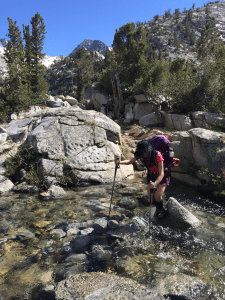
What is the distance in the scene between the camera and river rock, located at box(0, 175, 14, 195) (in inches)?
285

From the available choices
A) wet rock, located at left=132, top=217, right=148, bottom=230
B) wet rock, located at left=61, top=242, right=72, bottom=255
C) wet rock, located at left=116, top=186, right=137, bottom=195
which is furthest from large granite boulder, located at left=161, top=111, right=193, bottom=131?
wet rock, located at left=61, top=242, right=72, bottom=255

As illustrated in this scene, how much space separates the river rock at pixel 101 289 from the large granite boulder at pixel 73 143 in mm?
4907

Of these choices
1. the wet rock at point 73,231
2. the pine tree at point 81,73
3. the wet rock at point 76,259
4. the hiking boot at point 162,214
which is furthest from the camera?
the pine tree at point 81,73

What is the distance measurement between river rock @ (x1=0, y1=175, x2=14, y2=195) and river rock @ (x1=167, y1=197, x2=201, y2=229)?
5.72 meters

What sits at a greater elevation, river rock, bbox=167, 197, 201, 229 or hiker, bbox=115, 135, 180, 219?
hiker, bbox=115, 135, 180, 219

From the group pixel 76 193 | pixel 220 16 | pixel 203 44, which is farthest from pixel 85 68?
pixel 220 16

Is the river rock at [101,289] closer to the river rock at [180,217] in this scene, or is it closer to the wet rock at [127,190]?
the river rock at [180,217]

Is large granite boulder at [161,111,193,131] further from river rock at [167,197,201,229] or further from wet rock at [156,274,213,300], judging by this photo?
wet rock at [156,274,213,300]

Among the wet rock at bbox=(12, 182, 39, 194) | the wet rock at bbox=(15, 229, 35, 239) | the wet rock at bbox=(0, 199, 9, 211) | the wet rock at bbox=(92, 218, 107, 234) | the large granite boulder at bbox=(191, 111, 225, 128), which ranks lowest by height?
the wet rock at bbox=(92, 218, 107, 234)

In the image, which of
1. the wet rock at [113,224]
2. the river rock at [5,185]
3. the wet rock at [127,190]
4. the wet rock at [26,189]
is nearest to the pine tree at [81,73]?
the river rock at [5,185]

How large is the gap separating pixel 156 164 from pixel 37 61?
26495mm

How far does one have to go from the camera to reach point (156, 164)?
193 inches

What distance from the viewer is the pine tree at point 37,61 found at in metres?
22.9

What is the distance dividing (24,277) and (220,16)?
131070 millimetres
